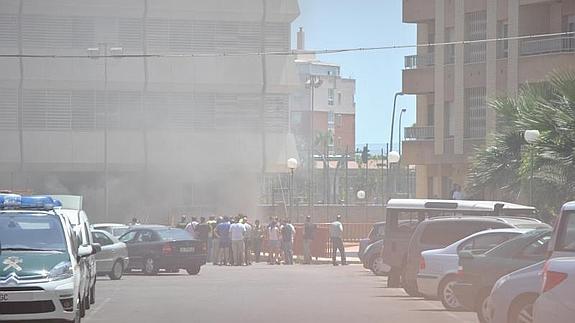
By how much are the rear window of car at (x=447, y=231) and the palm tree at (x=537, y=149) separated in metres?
3.94

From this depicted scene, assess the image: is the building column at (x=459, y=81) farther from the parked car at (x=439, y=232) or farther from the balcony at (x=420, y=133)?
the parked car at (x=439, y=232)

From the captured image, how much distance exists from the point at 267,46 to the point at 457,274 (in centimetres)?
4783

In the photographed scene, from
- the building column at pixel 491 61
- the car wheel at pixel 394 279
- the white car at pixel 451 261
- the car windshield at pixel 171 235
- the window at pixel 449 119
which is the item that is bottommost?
the car wheel at pixel 394 279

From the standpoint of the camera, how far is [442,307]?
23828 mm

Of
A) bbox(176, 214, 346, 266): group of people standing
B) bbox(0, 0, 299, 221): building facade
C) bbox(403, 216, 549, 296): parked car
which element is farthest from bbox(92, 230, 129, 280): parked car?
bbox(0, 0, 299, 221): building facade

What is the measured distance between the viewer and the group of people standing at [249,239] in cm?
4541

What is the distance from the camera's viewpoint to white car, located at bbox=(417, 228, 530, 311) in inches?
891

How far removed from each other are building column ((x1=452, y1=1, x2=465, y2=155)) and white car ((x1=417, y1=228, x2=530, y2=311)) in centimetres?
2938

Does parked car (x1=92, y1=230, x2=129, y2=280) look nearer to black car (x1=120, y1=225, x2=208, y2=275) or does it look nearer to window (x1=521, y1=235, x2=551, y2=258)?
black car (x1=120, y1=225, x2=208, y2=275)

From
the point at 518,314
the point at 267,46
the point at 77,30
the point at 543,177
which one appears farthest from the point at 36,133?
the point at 518,314

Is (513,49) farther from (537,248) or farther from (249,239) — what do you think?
(537,248)

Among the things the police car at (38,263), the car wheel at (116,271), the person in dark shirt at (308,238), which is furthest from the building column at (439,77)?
the police car at (38,263)

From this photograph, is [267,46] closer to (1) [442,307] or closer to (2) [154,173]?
(2) [154,173]

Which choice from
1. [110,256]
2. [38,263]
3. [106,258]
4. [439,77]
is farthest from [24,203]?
[439,77]
